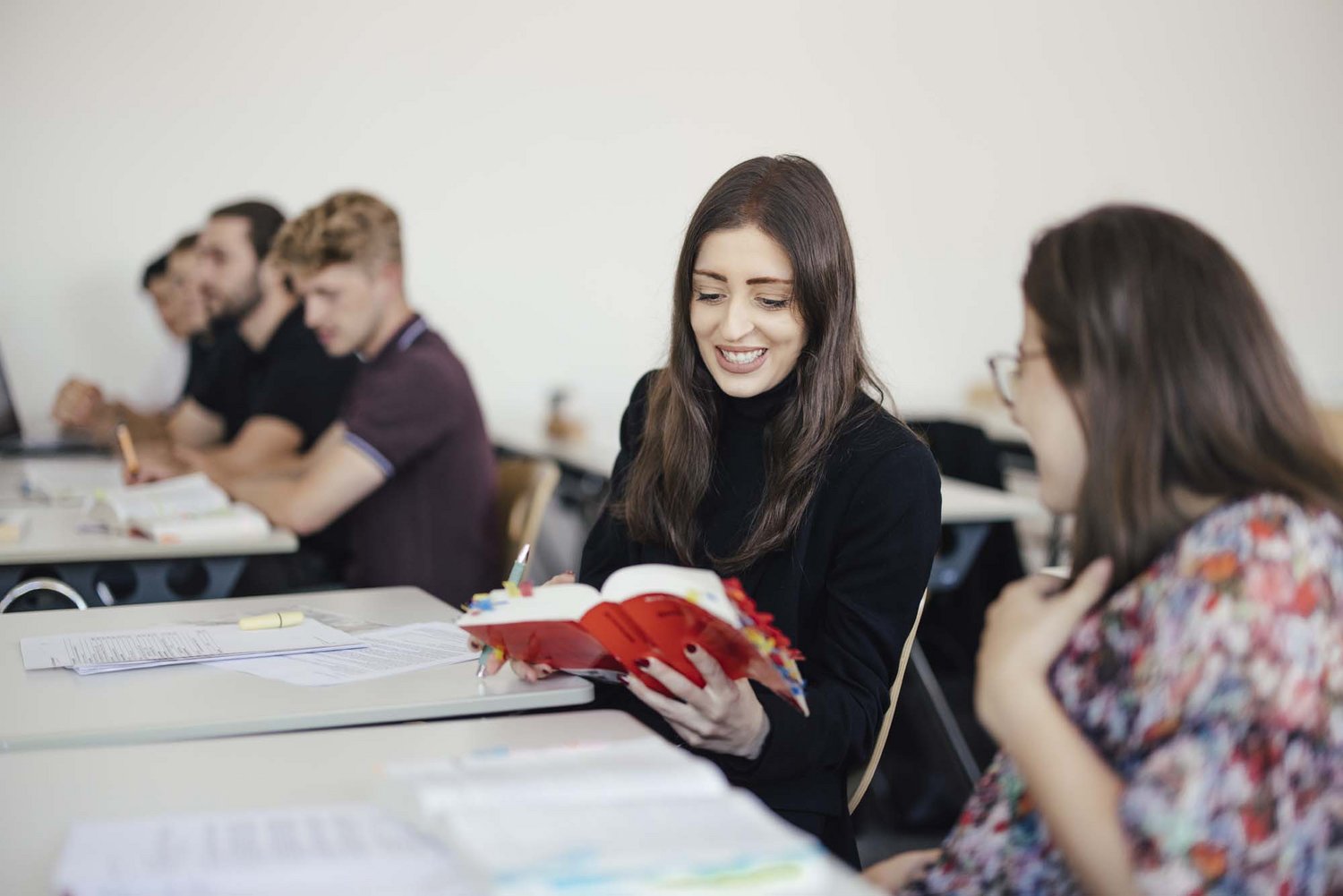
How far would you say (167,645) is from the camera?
1623mm

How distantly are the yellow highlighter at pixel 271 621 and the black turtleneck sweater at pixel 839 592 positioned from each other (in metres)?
0.44

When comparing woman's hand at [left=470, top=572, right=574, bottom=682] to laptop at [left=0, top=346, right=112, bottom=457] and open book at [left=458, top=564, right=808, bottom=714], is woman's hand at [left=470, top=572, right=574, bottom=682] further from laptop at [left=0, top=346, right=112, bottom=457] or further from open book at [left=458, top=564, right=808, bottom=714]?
laptop at [left=0, top=346, right=112, bottom=457]

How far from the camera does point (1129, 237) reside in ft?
3.28

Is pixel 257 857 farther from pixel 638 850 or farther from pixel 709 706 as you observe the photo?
pixel 709 706

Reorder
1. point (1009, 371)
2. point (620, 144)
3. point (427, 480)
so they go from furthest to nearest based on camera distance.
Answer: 1. point (620, 144)
2. point (427, 480)
3. point (1009, 371)

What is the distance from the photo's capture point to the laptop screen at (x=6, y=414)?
134 inches

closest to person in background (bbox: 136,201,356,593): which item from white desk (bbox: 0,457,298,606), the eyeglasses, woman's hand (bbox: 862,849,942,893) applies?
white desk (bbox: 0,457,298,606)

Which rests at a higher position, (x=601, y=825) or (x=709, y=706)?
(x=601, y=825)

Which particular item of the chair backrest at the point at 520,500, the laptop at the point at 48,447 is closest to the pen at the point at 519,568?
the chair backrest at the point at 520,500

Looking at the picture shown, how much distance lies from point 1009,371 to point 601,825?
1.78 ft

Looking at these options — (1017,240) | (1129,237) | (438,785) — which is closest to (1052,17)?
(1017,240)

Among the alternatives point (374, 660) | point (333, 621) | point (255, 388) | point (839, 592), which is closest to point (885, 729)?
point (839, 592)

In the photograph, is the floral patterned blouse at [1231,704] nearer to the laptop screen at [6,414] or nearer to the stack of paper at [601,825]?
the stack of paper at [601,825]

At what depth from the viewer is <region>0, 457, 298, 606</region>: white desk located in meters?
2.44
